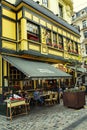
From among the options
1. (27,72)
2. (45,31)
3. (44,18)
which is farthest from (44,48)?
(27,72)

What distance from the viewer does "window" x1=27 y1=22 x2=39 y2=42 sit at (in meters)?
12.5

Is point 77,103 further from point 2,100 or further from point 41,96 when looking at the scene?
point 2,100

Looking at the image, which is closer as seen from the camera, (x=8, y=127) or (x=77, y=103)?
(x=8, y=127)

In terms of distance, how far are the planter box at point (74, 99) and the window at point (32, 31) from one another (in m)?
4.79

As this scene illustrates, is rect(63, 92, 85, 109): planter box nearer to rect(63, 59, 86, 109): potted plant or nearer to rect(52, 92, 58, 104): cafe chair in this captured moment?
rect(63, 59, 86, 109): potted plant

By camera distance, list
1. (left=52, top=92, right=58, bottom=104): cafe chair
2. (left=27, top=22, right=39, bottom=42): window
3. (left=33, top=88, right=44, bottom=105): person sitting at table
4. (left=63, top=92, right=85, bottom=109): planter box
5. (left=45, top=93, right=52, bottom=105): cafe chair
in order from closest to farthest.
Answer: (left=63, top=92, right=85, bottom=109): planter box
(left=33, top=88, right=44, bottom=105): person sitting at table
(left=45, top=93, right=52, bottom=105): cafe chair
(left=52, top=92, right=58, bottom=104): cafe chair
(left=27, top=22, right=39, bottom=42): window

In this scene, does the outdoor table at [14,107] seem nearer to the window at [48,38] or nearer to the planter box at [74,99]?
the planter box at [74,99]

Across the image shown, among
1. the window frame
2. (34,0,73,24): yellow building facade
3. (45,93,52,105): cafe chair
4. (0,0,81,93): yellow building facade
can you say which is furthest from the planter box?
(34,0,73,24): yellow building facade

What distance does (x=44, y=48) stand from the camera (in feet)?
43.9

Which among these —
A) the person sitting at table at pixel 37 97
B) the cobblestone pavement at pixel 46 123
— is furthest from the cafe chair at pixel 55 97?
the cobblestone pavement at pixel 46 123

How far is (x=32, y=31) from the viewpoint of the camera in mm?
12867

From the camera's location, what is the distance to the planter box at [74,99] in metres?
10.1

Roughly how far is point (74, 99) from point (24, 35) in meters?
5.12

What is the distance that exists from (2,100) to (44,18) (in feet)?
23.4
